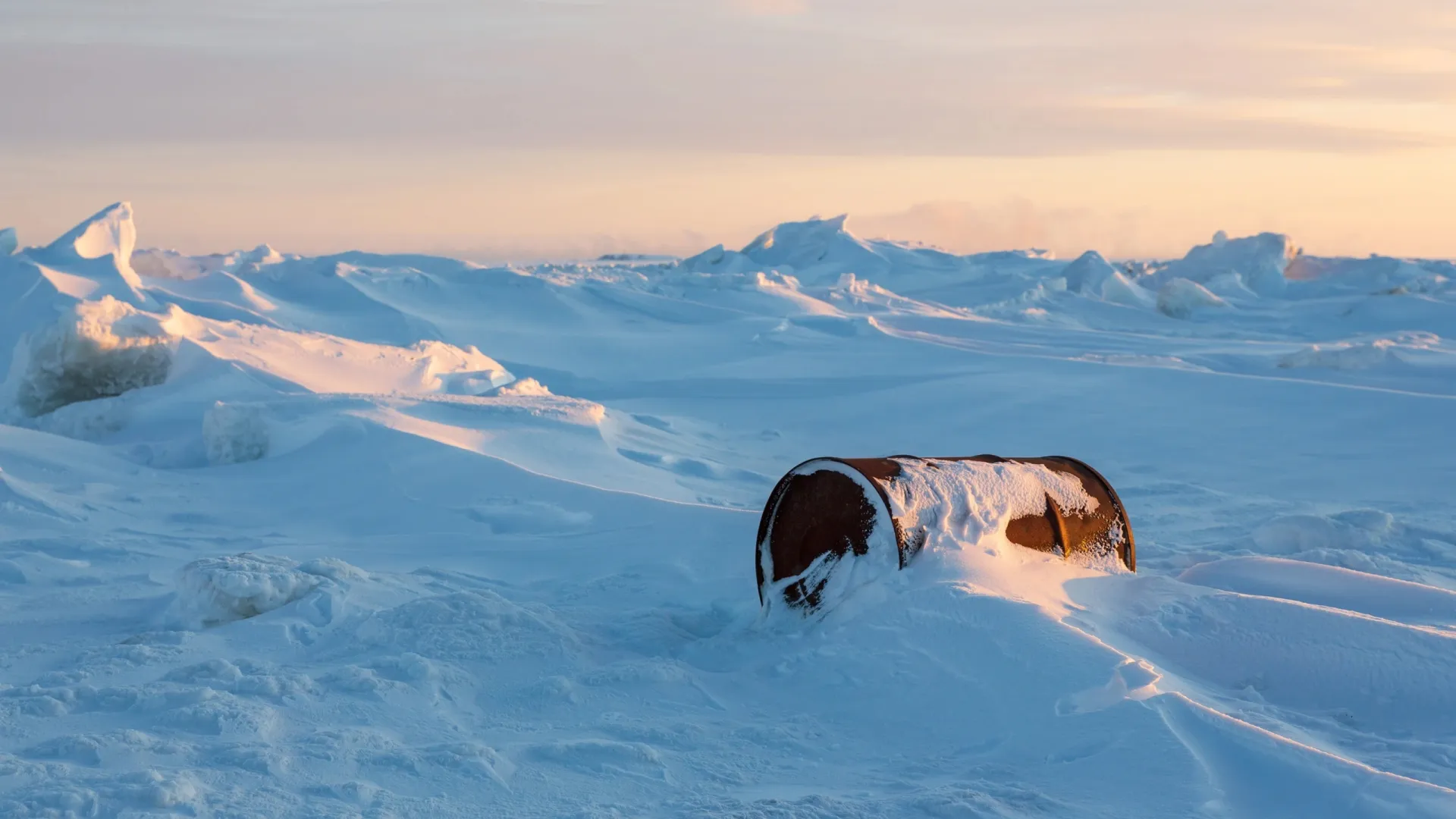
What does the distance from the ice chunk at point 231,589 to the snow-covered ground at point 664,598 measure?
0.06 ft

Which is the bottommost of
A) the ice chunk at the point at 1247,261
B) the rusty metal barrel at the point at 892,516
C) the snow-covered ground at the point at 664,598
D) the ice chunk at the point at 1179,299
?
the snow-covered ground at the point at 664,598

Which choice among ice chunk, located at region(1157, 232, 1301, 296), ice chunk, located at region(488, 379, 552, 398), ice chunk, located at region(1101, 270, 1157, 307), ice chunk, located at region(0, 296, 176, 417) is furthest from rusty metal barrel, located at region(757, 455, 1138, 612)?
ice chunk, located at region(1157, 232, 1301, 296)

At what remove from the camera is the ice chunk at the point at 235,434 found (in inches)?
337

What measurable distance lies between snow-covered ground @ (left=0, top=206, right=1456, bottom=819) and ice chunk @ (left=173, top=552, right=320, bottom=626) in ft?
0.06

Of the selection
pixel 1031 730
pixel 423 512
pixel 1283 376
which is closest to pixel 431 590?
pixel 423 512

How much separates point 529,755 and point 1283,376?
1211cm

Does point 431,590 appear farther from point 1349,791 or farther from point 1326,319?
point 1326,319

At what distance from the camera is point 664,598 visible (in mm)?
5379

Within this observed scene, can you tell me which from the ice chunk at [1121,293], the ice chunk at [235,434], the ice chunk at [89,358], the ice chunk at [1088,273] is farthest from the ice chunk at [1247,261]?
the ice chunk at [235,434]

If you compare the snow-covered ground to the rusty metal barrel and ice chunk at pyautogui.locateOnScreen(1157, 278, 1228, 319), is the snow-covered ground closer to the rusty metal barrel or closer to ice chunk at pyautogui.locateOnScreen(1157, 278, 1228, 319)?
the rusty metal barrel

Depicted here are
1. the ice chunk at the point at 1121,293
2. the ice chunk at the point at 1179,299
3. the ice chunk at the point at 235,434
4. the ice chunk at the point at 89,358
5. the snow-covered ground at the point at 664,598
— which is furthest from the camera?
the ice chunk at the point at 1121,293

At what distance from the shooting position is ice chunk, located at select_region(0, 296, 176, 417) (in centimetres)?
1074

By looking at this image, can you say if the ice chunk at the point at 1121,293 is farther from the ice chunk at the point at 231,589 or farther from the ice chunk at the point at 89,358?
the ice chunk at the point at 231,589

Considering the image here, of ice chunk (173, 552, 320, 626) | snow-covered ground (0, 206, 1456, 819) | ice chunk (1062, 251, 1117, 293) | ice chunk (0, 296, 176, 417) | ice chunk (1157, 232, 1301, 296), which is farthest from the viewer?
ice chunk (1157, 232, 1301, 296)
